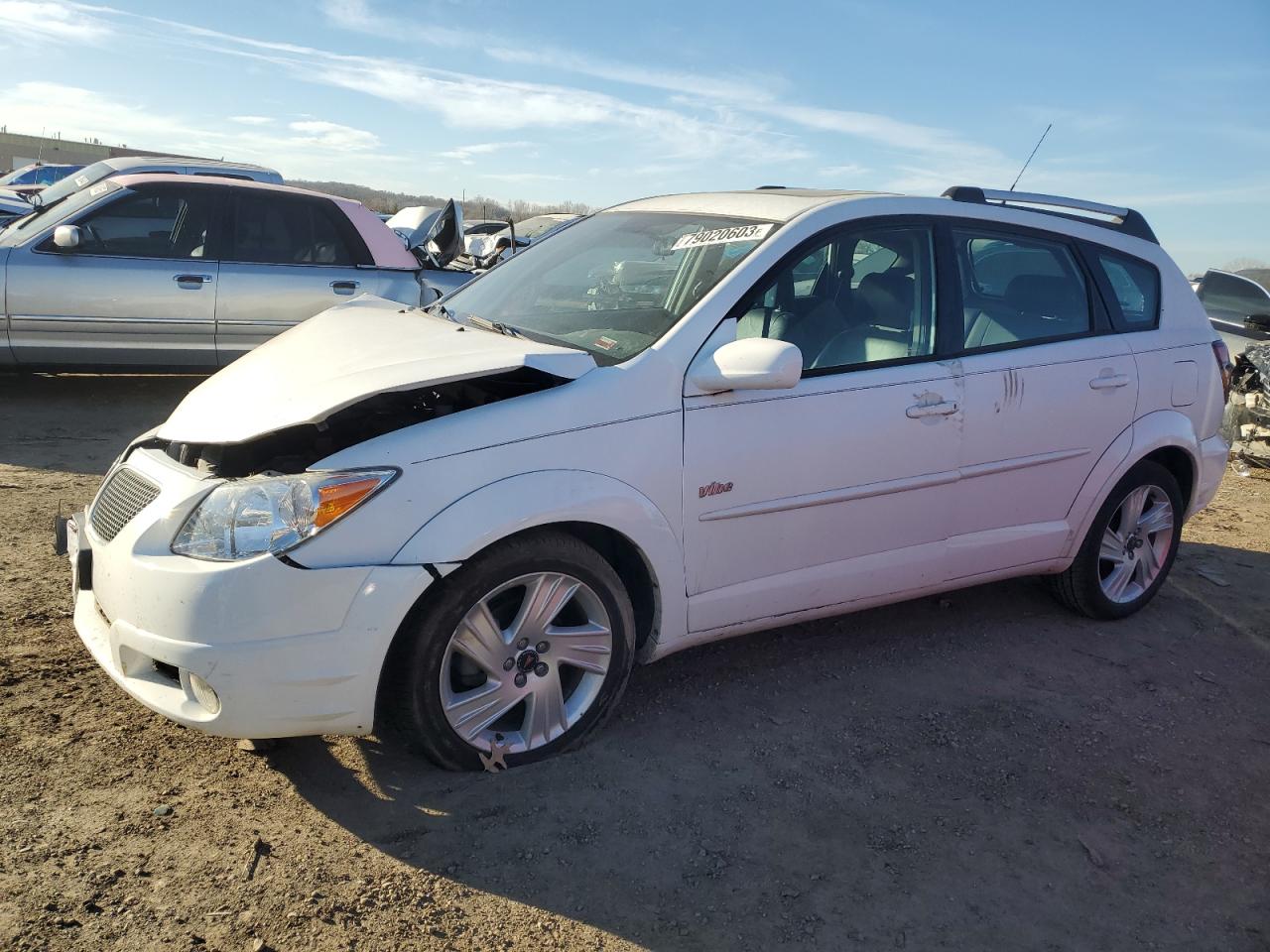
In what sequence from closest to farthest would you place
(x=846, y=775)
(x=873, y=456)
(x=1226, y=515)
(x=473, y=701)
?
(x=473, y=701) → (x=846, y=775) → (x=873, y=456) → (x=1226, y=515)

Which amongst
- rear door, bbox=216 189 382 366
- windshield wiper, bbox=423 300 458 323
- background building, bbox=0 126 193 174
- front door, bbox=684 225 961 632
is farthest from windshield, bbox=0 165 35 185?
background building, bbox=0 126 193 174

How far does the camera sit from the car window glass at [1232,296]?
10000mm

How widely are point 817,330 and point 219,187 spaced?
228 inches

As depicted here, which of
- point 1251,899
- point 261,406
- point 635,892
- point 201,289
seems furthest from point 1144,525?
point 201,289

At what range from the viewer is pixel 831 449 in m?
3.57

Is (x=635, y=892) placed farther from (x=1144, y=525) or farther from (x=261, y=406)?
(x=1144, y=525)

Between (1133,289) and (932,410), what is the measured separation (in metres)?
1.52

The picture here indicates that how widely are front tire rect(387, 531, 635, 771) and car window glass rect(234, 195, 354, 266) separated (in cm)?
581

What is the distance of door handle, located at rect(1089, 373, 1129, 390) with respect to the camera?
430 cm

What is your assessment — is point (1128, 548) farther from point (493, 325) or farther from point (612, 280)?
point (493, 325)

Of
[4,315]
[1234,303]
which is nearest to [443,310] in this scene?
[4,315]

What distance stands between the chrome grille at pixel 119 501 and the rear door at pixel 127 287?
15.7ft

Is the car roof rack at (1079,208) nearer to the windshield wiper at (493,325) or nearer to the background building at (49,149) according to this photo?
the windshield wiper at (493,325)

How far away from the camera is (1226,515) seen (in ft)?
23.2
